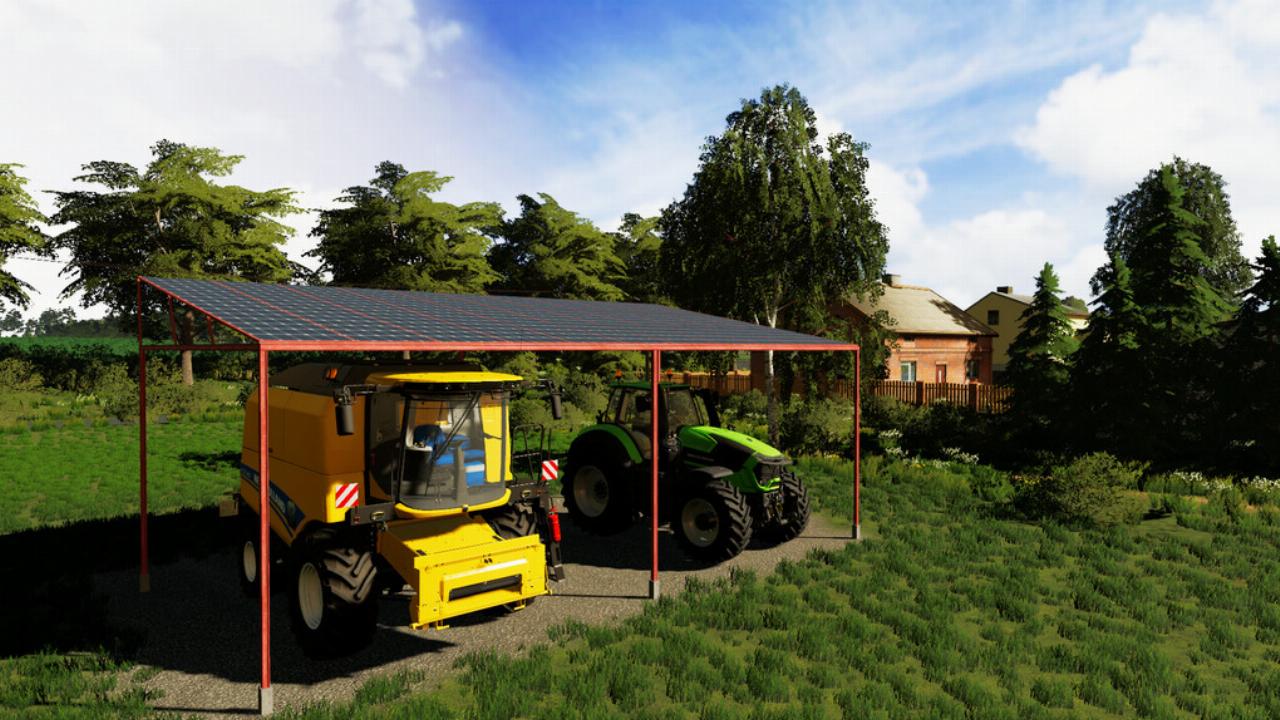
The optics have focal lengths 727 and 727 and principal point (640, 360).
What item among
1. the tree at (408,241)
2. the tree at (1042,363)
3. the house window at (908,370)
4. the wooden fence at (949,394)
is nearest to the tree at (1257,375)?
the tree at (1042,363)

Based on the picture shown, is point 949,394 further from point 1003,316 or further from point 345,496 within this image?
point 1003,316

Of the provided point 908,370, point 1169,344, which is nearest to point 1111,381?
point 1169,344

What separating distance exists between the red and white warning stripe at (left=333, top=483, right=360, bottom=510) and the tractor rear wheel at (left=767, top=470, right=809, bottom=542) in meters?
6.22

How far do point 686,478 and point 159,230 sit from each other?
130 ft

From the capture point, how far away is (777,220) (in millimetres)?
23531

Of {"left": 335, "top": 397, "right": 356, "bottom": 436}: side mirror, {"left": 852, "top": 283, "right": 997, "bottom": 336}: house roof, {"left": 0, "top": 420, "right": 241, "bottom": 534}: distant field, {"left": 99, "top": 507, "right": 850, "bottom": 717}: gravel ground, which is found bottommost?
{"left": 99, "top": 507, "right": 850, "bottom": 717}: gravel ground

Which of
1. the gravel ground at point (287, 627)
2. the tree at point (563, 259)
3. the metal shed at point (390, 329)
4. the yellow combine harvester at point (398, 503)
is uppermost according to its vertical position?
the tree at point (563, 259)

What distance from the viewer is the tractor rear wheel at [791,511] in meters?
11.1

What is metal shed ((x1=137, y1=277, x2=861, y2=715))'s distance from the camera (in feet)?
20.7

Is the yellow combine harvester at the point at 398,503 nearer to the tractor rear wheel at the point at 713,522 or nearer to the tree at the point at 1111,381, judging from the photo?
the tractor rear wheel at the point at 713,522

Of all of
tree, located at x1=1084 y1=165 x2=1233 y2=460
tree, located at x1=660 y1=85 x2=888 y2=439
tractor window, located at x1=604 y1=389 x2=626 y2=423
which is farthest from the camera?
tree, located at x1=660 y1=85 x2=888 y2=439

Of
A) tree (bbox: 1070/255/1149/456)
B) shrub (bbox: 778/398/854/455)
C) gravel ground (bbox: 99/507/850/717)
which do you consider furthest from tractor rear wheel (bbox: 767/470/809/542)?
tree (bbox: 1070/255/1149/456)

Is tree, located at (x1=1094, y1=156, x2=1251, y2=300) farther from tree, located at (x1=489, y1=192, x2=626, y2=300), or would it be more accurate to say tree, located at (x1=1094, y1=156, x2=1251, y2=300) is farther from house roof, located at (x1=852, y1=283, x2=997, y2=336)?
tree, located at (x1=489, y1=192, x2=626, y2=300)

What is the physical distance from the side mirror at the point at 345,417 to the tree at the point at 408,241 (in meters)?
30.1
